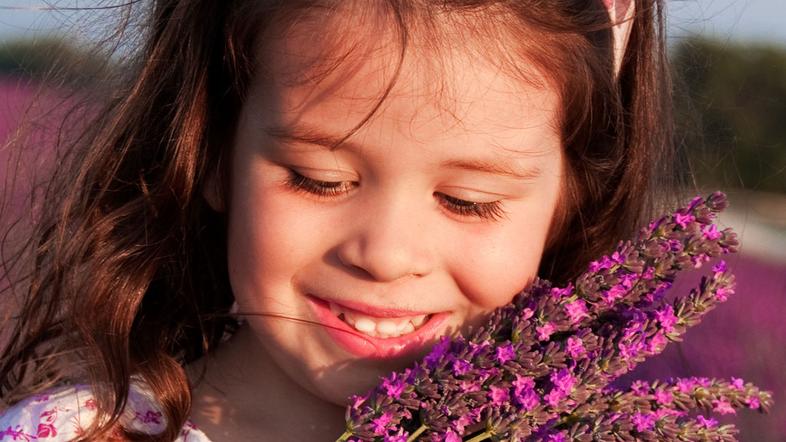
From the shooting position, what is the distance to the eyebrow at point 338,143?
228 cm

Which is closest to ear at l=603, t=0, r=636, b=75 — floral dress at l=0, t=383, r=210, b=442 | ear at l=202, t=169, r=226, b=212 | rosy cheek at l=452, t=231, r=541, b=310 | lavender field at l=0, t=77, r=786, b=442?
rosy cheek at l=452, t=231, r=541, b=310

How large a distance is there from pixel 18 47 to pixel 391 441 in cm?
233

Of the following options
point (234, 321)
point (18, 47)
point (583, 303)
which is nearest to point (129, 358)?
point (234, 321)

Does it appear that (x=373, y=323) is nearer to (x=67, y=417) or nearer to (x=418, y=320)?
(x=418, y=320)

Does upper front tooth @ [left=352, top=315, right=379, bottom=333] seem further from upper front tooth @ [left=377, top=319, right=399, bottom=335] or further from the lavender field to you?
the lavender field

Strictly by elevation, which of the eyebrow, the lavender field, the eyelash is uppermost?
the eyebrow

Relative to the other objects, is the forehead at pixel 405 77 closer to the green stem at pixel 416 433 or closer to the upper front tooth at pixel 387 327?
the upper front tooth at pixel 387 327

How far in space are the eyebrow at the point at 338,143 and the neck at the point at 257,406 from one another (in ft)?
2.09

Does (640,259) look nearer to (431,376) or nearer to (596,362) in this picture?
(596,362)

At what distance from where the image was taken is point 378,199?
7.49 ft

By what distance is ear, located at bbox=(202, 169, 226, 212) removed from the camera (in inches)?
106

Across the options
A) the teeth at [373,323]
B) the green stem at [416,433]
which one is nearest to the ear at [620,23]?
the teeth at [373,323]

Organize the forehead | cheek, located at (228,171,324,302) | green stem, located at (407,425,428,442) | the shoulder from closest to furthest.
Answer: green stem, located at (407,425,428,442), the forehead, cheek, located at (228,171,324,302), the shoulder

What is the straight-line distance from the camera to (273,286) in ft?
7.98
